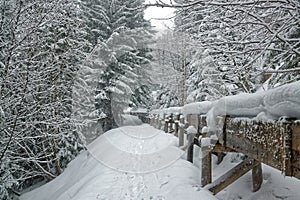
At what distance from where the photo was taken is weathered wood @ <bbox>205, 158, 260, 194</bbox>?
385 centimetres

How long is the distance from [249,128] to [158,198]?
2859 mm

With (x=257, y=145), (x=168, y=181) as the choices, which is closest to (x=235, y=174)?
(x=168, y=181)

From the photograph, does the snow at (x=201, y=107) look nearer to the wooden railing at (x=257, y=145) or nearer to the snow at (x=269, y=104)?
the wooden railing at (x=257, y=145)

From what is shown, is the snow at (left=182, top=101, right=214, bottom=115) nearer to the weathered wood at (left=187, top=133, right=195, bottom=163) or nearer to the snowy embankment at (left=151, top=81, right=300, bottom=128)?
the weathered wood at (left=187, top=133, right=195, bottom=163)

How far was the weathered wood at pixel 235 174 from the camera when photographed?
3.85 meters

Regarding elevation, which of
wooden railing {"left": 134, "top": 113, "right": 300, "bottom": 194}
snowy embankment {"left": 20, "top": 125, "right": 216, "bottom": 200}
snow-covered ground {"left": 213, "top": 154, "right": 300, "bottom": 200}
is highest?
wooden railing {"left": 134, "top": 113, "right": 300, "bottom": 194}

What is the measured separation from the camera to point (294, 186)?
3541mm

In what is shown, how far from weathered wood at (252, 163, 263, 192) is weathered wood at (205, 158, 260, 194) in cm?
6

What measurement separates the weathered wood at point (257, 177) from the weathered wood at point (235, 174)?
→ 0.06m

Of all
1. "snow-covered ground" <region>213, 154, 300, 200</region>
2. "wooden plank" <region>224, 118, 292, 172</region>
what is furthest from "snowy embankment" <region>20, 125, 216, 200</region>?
"wooden plank" <region>224, 118, 292, 172</region>

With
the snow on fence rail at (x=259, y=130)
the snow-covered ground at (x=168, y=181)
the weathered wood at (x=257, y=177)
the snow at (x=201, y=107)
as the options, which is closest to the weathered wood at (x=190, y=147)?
the snow-covered ground at (x=168, y=181)

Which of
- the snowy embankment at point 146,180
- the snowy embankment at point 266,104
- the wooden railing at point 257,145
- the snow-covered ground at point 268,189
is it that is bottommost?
the snowy embankment at point 146,180

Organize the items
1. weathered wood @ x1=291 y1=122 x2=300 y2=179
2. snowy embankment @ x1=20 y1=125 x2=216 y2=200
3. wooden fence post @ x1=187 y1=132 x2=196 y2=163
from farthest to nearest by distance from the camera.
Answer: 1. wooden fence post @ x1=187 y1=132 x2=196 y2=163
2. snowy embankment @ x1=20 y1=125 x2=216 y2=200
3. weathered wood @ x1=291 y1=122 x2=300 y2=179

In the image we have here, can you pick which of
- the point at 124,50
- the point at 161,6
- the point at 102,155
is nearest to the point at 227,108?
the point at 161,6
